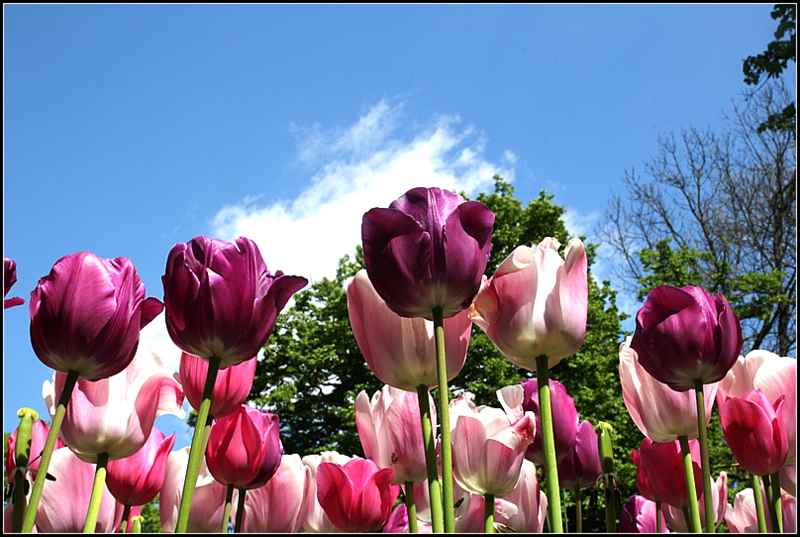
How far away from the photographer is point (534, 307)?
752mm

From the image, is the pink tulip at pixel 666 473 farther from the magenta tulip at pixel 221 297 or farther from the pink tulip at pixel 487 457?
the magenta tulip at pixel 221 297

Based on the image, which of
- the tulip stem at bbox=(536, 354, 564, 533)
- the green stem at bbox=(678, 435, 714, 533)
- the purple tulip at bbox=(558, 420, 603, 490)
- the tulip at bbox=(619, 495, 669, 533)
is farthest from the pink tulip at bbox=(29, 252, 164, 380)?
the tulip at bbox=(619, 495, 669, 533)

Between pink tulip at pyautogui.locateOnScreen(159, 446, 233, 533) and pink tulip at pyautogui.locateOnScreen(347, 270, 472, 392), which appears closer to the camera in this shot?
pink tulip at pyautogui.locateOnScreen(347, 270, 472, 392)

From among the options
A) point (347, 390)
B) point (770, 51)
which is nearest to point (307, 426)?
point (347, 390)

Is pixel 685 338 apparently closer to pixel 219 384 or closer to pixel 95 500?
pixel 219 384

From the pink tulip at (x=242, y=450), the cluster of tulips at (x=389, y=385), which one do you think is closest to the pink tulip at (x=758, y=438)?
the cluster of tulips at (x=389, y=385)

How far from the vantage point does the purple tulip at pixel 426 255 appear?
0.67m

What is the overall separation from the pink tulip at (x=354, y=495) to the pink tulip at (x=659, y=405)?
40 centimetres

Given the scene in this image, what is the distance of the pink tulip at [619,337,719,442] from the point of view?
990mm

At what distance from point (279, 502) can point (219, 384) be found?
426 mm

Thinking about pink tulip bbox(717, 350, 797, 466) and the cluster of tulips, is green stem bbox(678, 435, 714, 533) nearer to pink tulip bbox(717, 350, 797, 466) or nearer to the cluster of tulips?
the cluster of tulips

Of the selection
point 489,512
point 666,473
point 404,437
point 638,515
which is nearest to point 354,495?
point 404,437

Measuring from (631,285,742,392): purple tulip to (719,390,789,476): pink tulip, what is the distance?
0.53ft

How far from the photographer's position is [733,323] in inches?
32.5
